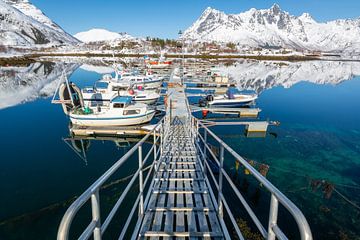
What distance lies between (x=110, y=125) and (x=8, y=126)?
34.1 ft

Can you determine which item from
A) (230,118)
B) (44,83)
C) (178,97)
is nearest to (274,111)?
(230,118)

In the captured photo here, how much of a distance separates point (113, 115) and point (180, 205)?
17261mm

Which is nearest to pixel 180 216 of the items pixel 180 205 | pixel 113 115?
pixel 180 205

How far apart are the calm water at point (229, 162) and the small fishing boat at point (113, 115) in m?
2.18

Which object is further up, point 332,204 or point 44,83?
point 44,83

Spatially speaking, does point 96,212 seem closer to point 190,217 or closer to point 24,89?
point 190,217

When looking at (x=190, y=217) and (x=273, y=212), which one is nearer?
(x=273, y=212)

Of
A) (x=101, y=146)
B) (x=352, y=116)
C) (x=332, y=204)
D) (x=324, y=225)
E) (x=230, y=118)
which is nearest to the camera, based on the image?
(x=324, y=225)

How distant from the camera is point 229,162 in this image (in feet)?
50.2

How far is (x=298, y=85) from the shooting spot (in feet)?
167

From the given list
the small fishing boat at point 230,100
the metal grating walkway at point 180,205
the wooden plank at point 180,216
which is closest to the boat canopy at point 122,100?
the small fishing boat at point 230,100

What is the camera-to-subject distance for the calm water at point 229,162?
10.3 metres

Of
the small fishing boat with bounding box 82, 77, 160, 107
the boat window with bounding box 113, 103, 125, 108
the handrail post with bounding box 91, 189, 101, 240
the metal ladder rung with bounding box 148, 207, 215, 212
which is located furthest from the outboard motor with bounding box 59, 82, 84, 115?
the handrail post with bounding box 91, 189, 101, 240

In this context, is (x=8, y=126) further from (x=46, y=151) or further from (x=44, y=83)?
(x=44, y=83)
